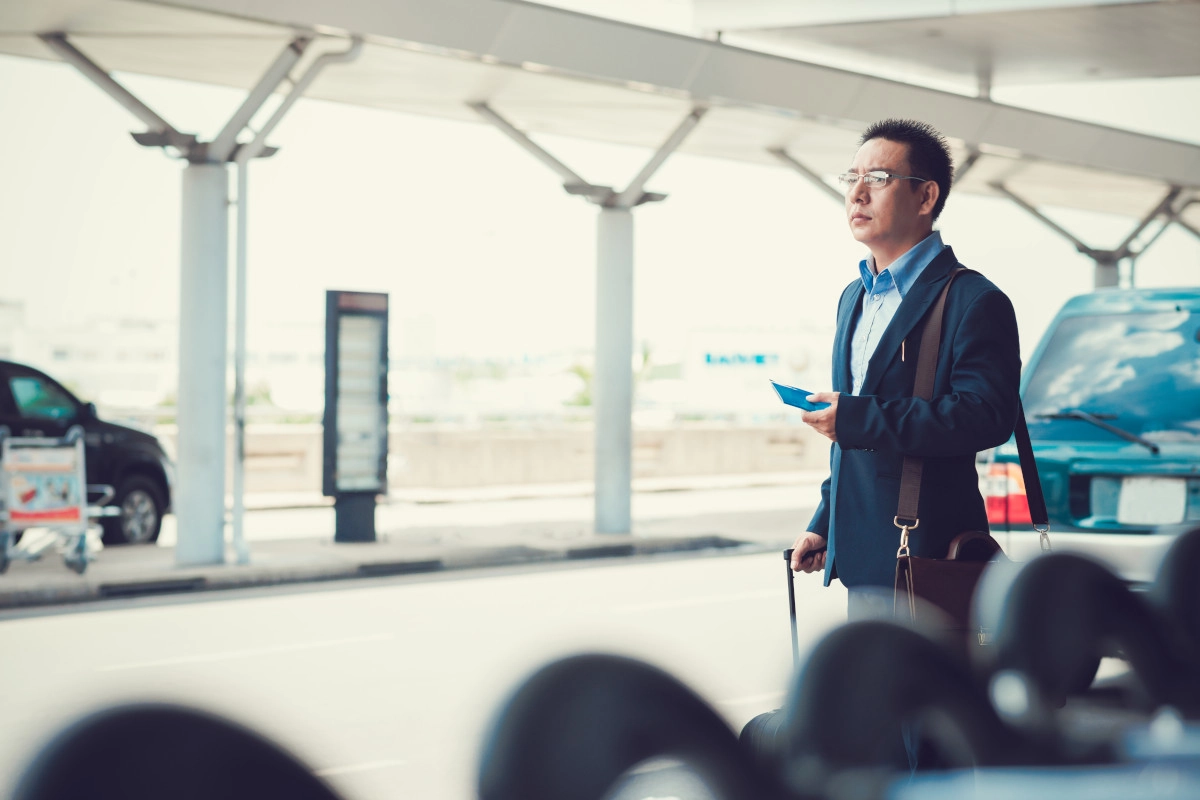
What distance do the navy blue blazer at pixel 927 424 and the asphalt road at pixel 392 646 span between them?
3.86ft

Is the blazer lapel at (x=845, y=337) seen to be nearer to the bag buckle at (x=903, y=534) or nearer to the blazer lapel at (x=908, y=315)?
the blazer lapel at (x=908, y=315)

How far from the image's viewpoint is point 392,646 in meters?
8.13

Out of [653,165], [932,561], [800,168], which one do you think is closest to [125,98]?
[653,165]

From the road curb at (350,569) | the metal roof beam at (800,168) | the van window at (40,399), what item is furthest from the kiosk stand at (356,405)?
the metal roof beam at (800,168)

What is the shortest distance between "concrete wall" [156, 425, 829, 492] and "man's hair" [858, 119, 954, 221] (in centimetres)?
1435

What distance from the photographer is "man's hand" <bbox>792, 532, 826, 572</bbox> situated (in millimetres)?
3135

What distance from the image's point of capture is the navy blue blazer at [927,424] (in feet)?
8.90

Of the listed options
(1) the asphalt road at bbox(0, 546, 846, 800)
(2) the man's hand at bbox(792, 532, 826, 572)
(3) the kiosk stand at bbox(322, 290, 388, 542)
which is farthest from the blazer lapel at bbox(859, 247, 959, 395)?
(3) the kiosk stand at bbox(322, 290, 388, 542)

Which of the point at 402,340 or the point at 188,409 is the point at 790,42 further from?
the point at 402,340

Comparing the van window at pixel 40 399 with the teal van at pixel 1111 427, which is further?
the van window at pixel 40 399

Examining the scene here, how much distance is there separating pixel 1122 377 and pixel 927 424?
12.6 feet

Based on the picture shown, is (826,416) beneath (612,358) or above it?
beneath

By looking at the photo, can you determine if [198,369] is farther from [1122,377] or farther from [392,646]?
[1122,377]

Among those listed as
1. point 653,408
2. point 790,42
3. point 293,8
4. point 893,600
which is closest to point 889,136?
point 893,600
